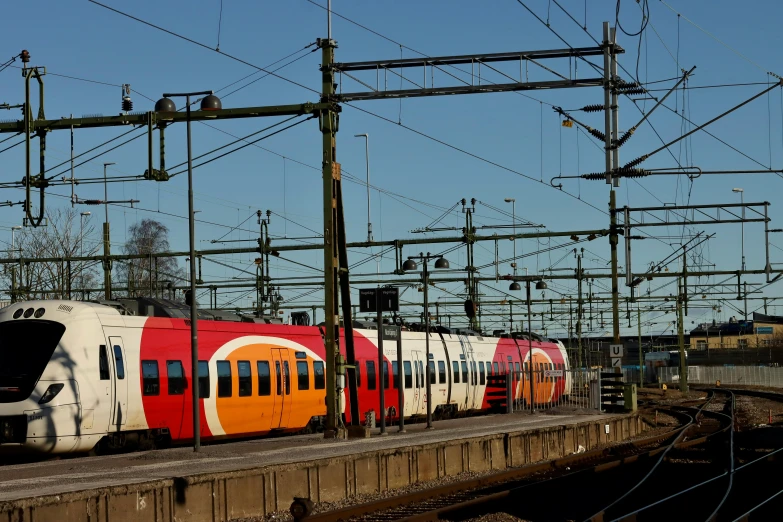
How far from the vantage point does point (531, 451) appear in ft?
88.3

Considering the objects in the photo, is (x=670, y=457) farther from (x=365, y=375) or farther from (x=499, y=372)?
(x=499, y=372)

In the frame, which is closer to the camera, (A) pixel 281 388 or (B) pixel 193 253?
(B) pixel 193 253

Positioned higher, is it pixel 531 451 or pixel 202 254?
pixel 202 254

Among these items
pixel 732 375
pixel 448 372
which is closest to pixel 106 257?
pixel 448 372

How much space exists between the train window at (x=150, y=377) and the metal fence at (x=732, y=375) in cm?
9572

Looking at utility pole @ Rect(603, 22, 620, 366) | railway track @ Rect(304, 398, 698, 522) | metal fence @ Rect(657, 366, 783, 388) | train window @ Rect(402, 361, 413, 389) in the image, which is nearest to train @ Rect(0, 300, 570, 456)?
train window @ Rect(402, 361, 413, 389)

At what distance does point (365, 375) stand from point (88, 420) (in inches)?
547

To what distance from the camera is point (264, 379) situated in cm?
2869

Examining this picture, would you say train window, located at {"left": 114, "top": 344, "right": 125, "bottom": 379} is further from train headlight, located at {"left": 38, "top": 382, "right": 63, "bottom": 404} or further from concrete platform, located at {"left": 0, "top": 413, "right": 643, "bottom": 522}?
concrete platform, located at {"left": 0, "top": 413, "right": 643, "bottom": 522}

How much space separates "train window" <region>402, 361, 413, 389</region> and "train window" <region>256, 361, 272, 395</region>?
31.1 feet

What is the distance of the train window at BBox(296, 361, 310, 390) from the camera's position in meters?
30.4

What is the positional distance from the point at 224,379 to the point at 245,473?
11.0m

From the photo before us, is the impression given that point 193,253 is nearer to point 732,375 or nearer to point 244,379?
point 244,379

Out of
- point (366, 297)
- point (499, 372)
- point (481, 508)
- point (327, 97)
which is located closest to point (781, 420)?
point (499, 372)
